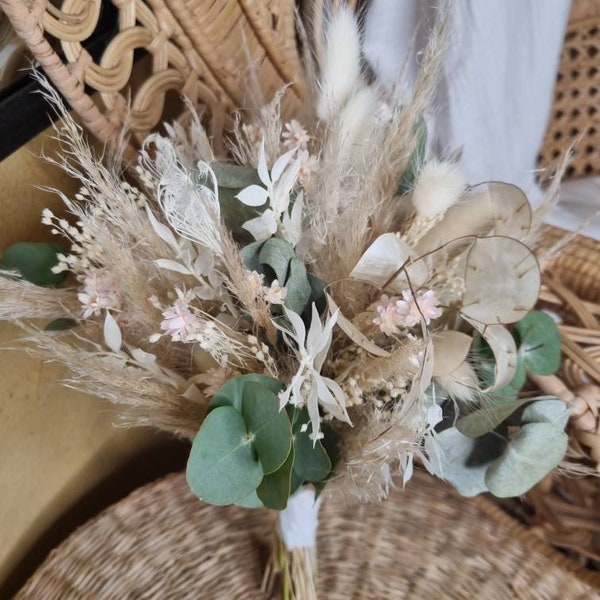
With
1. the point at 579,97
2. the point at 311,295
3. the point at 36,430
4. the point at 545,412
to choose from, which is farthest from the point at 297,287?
the point at 579,97

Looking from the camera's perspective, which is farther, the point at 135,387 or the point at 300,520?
the point at 300,520

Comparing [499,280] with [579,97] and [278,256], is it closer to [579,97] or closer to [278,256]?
[278,256]

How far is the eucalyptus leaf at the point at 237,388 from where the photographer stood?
0.42 m

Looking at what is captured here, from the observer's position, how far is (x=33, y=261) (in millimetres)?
513

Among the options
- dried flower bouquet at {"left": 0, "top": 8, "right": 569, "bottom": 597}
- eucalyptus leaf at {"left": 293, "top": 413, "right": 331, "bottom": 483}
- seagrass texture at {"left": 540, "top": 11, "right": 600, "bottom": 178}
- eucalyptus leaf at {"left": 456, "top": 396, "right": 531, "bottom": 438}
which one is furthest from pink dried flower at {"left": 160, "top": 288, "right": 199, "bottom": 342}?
seagrass texture at {"left": 540, "top": 11, "right": 600, "bottom": 178}

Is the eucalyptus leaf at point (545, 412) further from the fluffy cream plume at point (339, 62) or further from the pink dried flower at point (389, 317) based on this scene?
the fluffy cream plume at point (339, 62)

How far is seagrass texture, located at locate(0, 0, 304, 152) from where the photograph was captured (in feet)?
1.53

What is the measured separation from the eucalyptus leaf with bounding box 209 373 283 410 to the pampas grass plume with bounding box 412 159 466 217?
0.15 meters

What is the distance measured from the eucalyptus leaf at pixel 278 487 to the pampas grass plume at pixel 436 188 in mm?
181

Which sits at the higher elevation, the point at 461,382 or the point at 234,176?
the point at 234,176

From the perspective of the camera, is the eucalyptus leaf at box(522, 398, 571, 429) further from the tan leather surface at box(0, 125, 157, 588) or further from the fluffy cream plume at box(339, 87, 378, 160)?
the tan leather surface at box(0, 125, 157, 588)

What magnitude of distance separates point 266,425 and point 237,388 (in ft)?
0.10

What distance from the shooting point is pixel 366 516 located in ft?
2.45

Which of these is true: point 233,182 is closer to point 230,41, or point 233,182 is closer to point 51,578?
point 230,41
